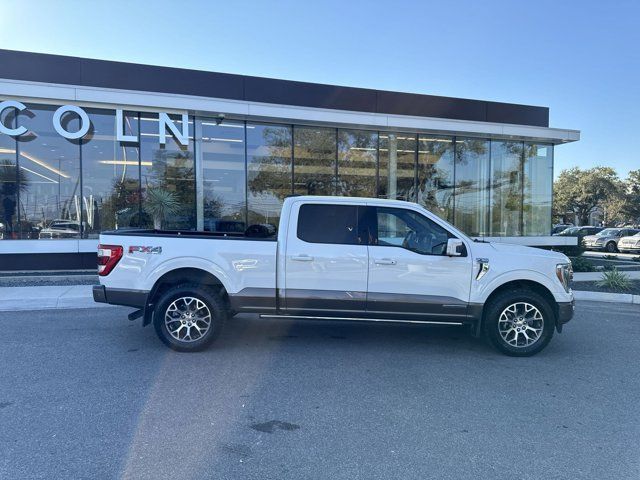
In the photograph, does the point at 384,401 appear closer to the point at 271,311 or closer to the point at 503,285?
the point at 271,311

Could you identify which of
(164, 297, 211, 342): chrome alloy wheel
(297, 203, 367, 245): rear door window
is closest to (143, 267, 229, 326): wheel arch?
(164, 297, 211, 342): chrome alloy wheel

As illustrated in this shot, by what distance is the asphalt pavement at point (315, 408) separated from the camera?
10.4 ft

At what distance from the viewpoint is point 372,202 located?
5.83 meters

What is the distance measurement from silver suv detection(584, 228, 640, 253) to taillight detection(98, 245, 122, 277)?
27.5 metres

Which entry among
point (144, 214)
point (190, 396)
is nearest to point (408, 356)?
point (190, 396)

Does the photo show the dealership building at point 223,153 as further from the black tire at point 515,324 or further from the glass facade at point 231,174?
the black tire at point 515,324

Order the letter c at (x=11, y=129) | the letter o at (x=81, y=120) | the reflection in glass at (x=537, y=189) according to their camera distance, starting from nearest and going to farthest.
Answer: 1. the letter c at (x=11, y=129)
2. the letter o at (x=81, y=120)
3. the reflection in glass at (x=537, y=189)

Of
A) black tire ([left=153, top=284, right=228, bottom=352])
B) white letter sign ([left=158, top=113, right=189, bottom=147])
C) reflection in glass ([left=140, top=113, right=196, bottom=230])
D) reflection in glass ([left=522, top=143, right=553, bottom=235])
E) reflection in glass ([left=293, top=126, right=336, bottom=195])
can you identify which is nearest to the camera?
black tire ([left=153, top=284, right=228, bottom=352])

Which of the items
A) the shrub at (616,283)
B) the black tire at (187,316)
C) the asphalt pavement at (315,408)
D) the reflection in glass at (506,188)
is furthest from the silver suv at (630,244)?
the black tire at (187,316)

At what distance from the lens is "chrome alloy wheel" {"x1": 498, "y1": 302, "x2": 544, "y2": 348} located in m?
5.65

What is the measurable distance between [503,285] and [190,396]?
403 centimetres

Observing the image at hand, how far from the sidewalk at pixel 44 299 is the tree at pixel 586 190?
56824mm

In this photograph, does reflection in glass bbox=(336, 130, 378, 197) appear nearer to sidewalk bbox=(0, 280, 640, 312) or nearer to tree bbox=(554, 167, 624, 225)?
sidewalk bbox=(0, 280, 640, 312)

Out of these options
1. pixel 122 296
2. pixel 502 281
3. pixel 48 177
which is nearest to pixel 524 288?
pixel 502 281
